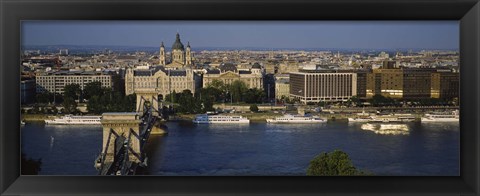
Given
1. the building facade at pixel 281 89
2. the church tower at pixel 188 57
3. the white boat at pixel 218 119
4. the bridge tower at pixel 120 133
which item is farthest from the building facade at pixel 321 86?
the bridge tower at pixel 120 133

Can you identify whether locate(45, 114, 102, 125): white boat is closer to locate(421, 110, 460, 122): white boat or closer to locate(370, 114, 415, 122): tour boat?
locate(370, 114, 415, 122): tour boat

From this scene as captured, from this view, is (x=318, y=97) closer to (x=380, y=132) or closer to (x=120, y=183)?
(x=380, y=132)

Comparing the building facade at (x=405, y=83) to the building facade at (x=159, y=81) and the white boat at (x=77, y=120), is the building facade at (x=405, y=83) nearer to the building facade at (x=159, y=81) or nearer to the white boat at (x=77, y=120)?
the building facade at (x=159, y=81)

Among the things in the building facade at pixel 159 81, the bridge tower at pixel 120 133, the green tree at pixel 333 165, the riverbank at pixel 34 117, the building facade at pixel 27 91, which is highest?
the building facade at pixel 159 81

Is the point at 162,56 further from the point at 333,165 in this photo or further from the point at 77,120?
the point at 333,165

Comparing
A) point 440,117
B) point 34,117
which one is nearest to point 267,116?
point 440,117

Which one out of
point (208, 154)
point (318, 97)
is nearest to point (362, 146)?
point (318, 97)
